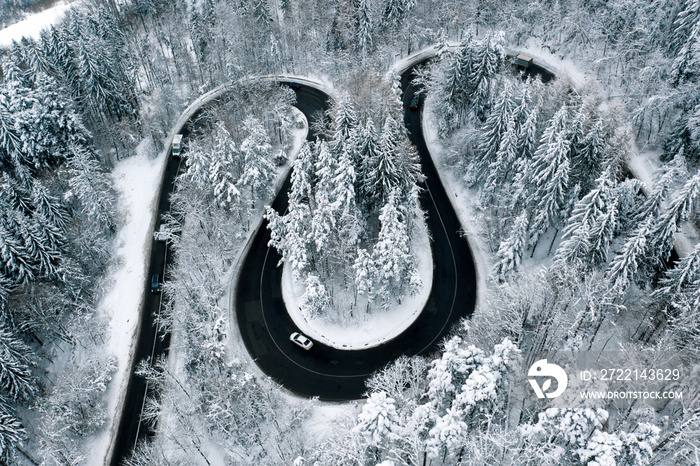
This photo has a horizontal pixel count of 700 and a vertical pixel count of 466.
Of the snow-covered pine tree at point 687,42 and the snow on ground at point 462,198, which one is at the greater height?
the snow-covered pine tree at point 687,42

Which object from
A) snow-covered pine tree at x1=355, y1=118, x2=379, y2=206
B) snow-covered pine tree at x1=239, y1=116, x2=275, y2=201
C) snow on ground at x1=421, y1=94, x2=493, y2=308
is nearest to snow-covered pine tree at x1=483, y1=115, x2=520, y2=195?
snow on ground at x1=421, y1=94, x2=493, y2=308

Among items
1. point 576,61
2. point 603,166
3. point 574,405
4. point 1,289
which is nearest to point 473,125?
point 603,166

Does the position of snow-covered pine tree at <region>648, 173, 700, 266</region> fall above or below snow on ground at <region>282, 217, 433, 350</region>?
above

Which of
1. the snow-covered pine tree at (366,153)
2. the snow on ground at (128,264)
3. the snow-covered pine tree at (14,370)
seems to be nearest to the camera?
the snow-covered pine tree at (14,370)

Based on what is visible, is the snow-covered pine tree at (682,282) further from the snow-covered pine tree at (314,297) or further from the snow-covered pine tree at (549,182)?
the snow-covered pine tree at (314,297)

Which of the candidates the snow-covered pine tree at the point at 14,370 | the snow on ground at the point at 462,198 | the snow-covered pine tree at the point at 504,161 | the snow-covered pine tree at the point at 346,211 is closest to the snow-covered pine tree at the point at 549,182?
the snow-covered pine tree at the point at 504,161

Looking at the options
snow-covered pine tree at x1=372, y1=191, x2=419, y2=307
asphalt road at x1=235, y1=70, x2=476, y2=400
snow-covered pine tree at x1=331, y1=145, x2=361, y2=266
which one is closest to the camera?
snow-covered pine tree at x1=372, y1=191, x2=419, y2=307

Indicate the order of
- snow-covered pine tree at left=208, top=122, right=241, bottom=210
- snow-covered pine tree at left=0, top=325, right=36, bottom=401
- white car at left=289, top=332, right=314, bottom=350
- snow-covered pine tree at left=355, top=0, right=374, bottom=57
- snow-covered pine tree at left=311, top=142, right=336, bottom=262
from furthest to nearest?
snow-covered pine tree at left=355, top=0, right=374, bottom=57
snow-covered pine tree at left=208, top=122, right=241, bottom=210
snow-covered pine tree at left=311, top=142, right=336, bottom=262
white car at left=289, top=332, right=314, bottom=350
snow-covered pine tree at left=0, top=325, right=36, bottom=401

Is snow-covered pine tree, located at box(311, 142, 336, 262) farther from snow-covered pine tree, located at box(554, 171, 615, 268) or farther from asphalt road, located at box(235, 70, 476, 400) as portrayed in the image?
snow-covered pine tree, located at box(554, 171, 615, 268)
